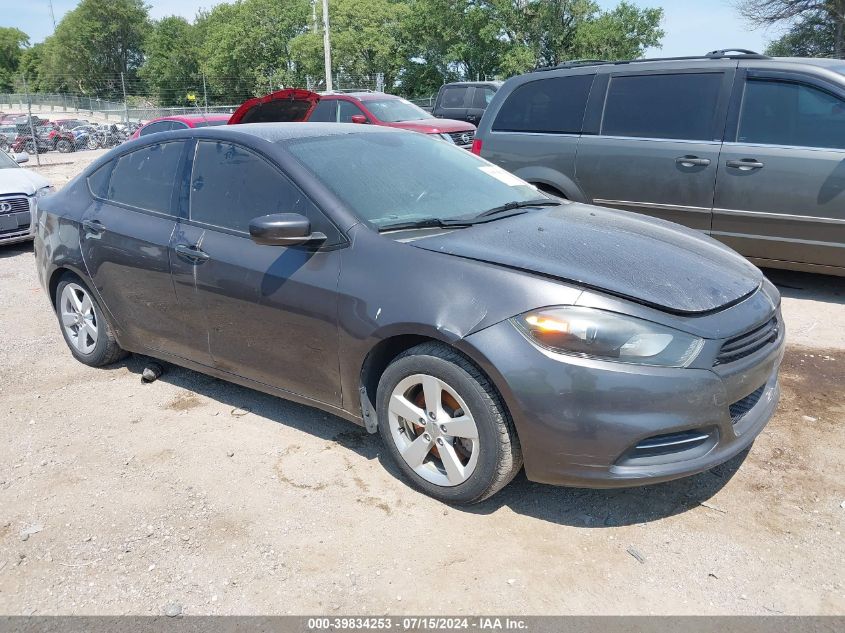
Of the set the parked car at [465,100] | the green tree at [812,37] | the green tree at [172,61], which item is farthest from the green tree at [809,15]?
the green tree at [172,61]

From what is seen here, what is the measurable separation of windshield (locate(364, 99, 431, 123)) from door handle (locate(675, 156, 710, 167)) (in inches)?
301

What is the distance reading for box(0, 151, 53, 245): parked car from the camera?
28.4ft

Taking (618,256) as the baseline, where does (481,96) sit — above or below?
above

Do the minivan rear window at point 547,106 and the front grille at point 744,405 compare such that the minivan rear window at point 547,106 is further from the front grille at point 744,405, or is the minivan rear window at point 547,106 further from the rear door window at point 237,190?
the front grille at point 744,405

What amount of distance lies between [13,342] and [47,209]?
1339 millimetres

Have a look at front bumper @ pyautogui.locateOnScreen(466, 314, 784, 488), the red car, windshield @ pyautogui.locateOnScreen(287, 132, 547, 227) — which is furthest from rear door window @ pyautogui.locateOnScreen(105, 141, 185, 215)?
the red car

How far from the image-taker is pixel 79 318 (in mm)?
4758

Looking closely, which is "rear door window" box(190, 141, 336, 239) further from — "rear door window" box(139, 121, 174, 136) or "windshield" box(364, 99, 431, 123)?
"rear door window" box(139, 121, 174, 136)

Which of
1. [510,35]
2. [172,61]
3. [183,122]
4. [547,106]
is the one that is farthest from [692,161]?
[172,61]

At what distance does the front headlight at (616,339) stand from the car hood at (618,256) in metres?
0.12

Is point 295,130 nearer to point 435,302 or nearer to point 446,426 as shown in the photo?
point 435,302

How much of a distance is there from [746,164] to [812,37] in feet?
109

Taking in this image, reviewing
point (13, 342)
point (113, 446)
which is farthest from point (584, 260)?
point (13, 342)

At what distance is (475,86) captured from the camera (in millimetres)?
17562
